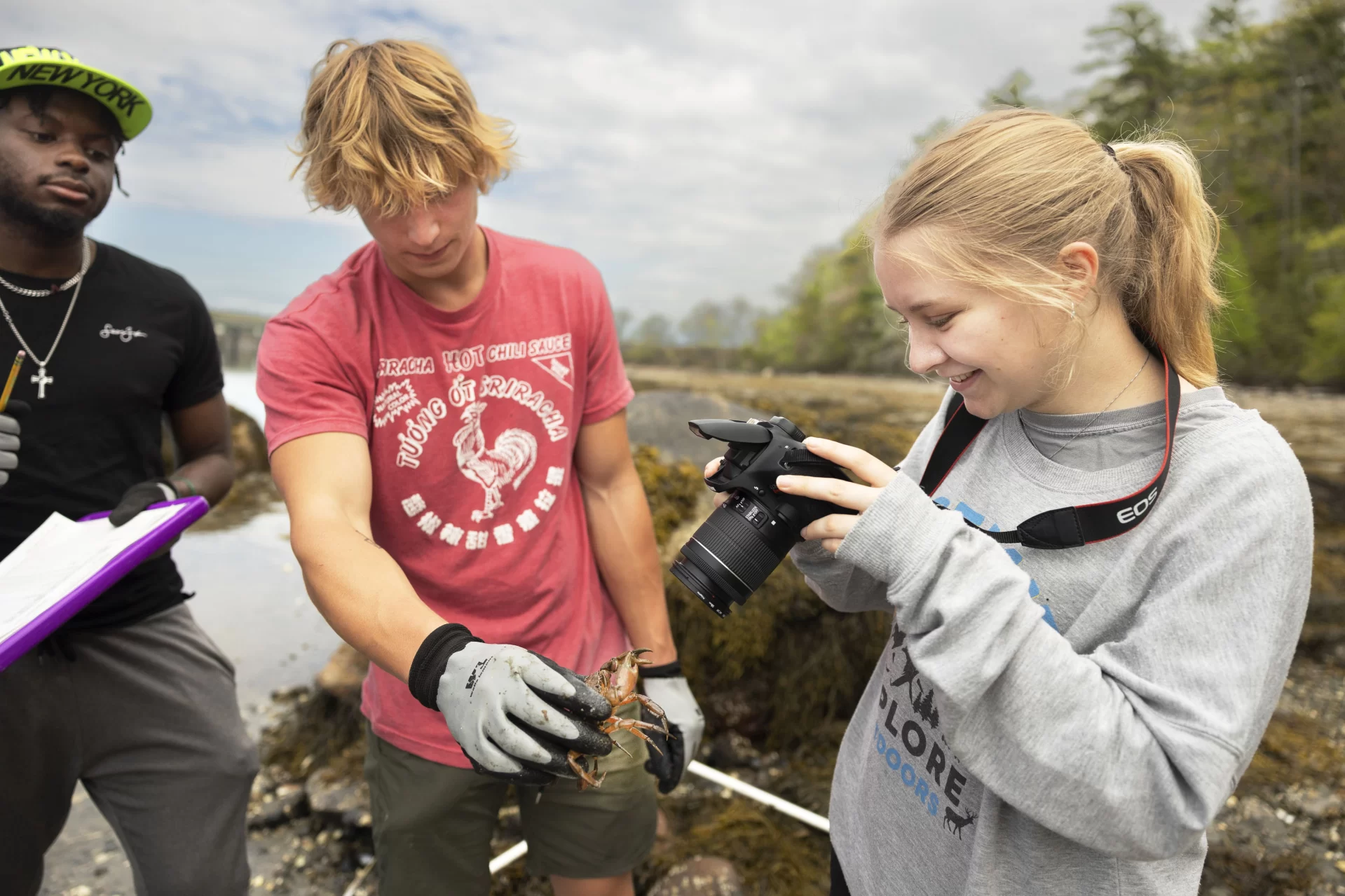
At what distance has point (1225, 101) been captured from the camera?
17453mm

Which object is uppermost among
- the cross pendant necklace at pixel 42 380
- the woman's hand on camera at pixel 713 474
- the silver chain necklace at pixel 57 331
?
the silver chain necklace at pixel 57 331

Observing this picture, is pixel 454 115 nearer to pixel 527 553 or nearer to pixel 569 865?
pixel 527 553

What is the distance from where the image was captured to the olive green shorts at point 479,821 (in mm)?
1860

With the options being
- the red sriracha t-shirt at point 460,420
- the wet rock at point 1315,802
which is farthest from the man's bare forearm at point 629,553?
the wet rock at point 1315,802

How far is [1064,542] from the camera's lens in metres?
1.16

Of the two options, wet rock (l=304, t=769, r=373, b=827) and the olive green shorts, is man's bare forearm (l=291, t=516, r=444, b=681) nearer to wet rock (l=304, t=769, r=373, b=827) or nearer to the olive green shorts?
the olive green shorts

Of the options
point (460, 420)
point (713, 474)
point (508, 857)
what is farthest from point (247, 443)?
point (713, 474)

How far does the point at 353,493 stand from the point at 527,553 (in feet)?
1.43

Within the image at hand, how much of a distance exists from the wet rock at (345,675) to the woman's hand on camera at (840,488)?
3.06m

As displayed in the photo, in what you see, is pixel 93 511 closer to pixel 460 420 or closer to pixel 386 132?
pixel 460 420

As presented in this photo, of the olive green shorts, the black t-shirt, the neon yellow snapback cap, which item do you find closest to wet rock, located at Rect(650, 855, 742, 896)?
the olive green shorts

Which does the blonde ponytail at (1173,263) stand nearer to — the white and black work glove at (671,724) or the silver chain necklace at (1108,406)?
the silver chain necklace at (1108,406)

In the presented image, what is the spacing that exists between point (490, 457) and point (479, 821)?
905 millimetres

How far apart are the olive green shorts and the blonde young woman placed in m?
0.71
